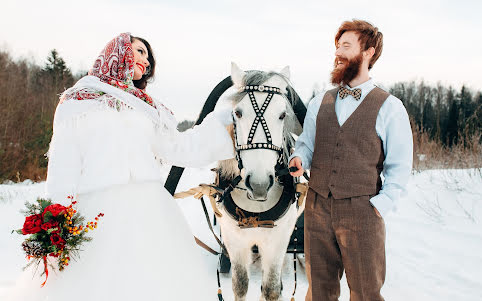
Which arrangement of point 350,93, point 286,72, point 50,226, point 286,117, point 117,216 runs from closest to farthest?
1. point 50,226
2. point 117,216
3. point 350,93
4. point 286,117
5. point 286,72

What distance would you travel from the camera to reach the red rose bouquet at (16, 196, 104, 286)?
1317mm

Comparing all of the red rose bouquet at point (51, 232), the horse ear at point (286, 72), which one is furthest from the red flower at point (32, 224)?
the horse ear at point (286, 72)

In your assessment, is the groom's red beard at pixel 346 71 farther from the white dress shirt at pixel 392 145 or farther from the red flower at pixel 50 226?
the red flower at pixel 50 226

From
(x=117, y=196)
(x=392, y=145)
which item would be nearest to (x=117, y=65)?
(x=117, y=196)

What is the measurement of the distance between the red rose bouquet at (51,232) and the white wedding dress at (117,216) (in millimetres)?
93

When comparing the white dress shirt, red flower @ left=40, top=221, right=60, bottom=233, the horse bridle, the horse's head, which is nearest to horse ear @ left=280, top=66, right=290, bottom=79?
the horse's head

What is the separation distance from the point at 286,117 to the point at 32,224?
5.14ft

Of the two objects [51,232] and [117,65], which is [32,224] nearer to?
[51,232]

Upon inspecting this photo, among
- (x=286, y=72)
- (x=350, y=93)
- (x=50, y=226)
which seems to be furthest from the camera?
(x=286, y=72)

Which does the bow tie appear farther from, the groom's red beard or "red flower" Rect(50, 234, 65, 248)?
"red flower" Rect(50, 234, 65, 248)

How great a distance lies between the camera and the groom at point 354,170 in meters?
1.73

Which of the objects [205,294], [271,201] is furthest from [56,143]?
[271,201]

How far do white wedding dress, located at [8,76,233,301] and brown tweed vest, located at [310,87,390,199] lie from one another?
0.90 m

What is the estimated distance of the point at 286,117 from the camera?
215cm
